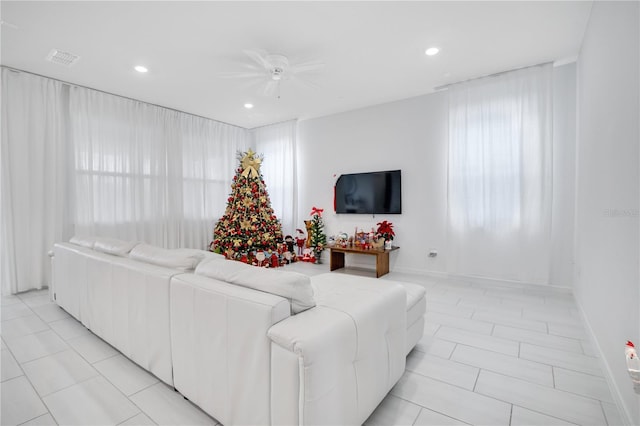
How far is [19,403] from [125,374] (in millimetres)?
512

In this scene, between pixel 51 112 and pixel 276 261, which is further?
pixel 276 261

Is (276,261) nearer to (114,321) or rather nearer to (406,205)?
(406,205)

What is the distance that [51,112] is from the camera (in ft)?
13.0

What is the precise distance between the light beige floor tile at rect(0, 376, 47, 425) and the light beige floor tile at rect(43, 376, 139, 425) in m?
0.05

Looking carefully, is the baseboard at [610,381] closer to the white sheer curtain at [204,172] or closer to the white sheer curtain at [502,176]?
the white sheer curtain at [502,176]

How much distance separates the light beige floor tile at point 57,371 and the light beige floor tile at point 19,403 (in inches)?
1.7

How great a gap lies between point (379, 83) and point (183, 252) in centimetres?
349

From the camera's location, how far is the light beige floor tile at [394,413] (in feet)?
5.06

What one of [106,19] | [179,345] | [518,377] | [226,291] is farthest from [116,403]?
[106,19]

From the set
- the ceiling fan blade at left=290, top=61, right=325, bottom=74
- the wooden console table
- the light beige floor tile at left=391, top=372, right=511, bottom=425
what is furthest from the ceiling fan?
the light beige floor tile at left=391, top=372, right=511, bottom=425

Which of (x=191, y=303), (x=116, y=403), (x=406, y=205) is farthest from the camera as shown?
(x=406, y=205)

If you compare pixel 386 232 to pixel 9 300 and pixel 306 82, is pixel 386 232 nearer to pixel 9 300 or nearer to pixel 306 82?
pixel 306 82

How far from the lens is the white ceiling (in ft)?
8.46

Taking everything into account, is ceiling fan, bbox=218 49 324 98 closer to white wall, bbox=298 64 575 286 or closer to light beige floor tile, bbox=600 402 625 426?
white wall, bbox=298 64 575 286
